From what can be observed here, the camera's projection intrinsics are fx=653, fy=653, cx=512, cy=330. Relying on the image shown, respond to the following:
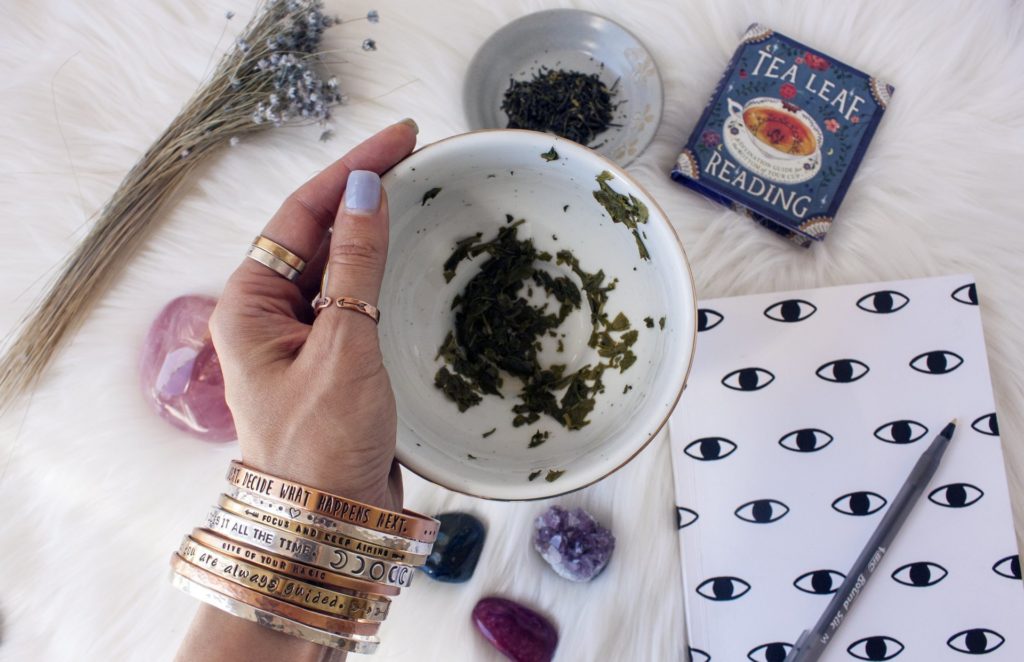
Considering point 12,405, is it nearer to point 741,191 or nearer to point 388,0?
point 388,0

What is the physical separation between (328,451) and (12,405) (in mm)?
568

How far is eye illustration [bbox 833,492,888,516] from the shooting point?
0.73 metres

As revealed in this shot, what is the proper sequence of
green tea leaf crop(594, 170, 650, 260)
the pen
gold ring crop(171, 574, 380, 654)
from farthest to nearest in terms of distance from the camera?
the pen
green tea leaf crop(594, 170, 650, 260)
gold ring crop(171, 574, 380, 654)

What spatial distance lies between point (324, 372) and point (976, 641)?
0.75m

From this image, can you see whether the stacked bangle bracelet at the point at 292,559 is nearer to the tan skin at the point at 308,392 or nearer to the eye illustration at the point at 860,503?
the tan skin at the point at 308,392

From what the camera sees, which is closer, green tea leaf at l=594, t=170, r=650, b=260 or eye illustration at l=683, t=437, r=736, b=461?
green tea leaf at l=594, t=170, r=650, b=260

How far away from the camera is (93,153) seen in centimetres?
86

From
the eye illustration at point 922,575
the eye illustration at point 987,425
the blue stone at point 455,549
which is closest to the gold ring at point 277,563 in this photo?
the blue stone at point 455,549

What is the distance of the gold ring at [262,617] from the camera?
1.63 feet

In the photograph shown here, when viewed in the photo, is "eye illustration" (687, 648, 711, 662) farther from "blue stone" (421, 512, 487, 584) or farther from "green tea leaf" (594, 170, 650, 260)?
"green tea leaf" (594, 170, 650, 260)

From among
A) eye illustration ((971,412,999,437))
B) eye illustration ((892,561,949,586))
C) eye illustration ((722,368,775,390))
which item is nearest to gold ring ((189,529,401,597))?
eye illustration ((722,368,775,390))

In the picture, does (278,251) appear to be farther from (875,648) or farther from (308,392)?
(875,648)

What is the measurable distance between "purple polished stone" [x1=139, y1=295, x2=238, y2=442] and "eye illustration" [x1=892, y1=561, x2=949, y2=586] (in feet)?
2.57

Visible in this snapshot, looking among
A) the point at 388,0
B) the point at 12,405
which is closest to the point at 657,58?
the point at 388,0
